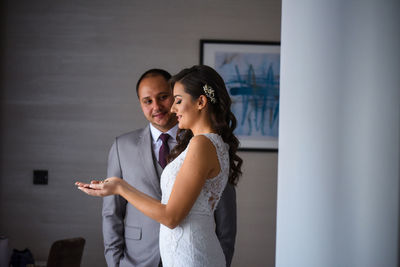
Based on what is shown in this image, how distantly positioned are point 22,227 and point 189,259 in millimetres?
2608

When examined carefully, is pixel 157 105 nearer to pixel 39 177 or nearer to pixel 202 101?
pixel 202 101

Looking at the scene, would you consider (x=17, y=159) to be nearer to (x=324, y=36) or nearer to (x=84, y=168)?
(x=84, y=168)

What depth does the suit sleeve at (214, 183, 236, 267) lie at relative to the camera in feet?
6.70

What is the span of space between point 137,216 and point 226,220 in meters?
0.47

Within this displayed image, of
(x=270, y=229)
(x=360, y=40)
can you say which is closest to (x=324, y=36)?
(x=360, y=40)

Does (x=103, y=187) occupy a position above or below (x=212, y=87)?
below

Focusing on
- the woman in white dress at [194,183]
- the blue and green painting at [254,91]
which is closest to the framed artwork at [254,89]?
the blue and green painting at [254,91]

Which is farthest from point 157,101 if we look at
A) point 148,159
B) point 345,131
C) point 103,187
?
point 345,131

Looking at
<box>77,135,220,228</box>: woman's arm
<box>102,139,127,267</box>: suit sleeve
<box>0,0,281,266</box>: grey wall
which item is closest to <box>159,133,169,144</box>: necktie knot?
<box>102,139,127,267</box>: suit sleeve

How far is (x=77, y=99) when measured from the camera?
3.70m

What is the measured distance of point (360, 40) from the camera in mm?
1464

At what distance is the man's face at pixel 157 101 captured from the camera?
2242mm

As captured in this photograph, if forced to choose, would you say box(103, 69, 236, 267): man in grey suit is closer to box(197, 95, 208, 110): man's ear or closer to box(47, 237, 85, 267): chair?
box(47, 237, 85, 267): chair

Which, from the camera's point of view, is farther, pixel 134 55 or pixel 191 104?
pixel 134 55
